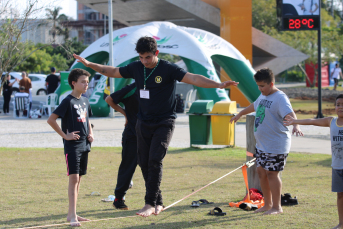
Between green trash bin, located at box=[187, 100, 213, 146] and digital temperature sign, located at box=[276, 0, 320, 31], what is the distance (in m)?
6.27

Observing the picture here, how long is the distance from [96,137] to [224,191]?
6.84 m

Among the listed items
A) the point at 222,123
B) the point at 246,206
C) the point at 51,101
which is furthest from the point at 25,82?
the point at 246,206

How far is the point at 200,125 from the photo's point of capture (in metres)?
10.8

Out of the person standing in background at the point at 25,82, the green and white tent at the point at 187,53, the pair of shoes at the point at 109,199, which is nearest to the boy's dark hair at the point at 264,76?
the pair of shoes at the point at 109,199

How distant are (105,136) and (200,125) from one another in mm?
3257

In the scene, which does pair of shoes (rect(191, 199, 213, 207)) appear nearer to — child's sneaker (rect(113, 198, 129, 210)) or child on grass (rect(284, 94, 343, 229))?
child's sneaker (rect(113, 198, 129, 210))

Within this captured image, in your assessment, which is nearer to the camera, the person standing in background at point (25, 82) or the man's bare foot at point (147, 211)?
the man's bare foot at point (147, 211)

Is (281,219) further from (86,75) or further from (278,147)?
(86,75)

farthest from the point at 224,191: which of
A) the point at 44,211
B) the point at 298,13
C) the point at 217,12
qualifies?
the point at 217,12

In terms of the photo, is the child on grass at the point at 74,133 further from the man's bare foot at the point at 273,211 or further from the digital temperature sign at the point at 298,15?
the digital temperature sign at the point at 298,15

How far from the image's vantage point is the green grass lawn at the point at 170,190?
466 cm

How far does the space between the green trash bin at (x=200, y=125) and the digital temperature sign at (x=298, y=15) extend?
627 centimetres

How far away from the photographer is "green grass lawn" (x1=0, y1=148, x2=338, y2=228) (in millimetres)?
4660

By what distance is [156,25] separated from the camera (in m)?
18.5
